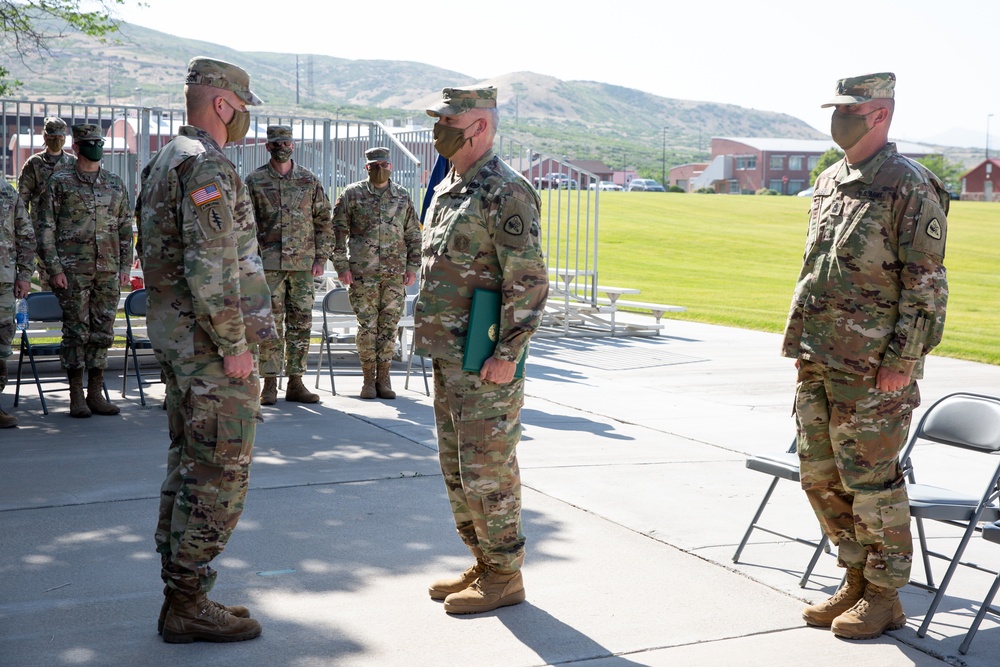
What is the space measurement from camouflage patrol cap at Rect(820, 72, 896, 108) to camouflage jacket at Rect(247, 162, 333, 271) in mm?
5757

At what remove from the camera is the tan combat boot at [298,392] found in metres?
9.61

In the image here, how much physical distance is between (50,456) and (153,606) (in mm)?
3245

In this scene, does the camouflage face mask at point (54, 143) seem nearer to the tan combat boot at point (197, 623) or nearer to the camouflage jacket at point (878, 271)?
the tan combat boot at point (197, 623)

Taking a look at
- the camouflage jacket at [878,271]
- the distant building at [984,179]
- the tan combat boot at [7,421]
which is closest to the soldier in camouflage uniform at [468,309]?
the camouflage jacket at [878,271]

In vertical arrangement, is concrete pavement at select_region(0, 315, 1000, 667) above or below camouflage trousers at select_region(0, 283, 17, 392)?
below

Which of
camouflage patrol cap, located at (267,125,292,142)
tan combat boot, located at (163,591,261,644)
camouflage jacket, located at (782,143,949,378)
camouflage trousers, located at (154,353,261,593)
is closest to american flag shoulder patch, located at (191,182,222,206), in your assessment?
camouflage trousers, located at (154,353,261,593)

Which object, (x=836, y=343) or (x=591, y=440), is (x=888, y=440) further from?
(x=591, y=440)

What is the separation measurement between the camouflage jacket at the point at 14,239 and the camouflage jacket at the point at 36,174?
48 cm

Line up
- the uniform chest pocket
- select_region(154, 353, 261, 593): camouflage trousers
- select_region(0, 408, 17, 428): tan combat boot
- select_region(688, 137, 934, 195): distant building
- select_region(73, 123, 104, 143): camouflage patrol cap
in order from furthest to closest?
select_region(688, 137, 934, 195): distant building < select_region(73, 123, 104, 143): camouflage patrol cap < select_region(0, 408, 17, 428): tan combat boot < the uniform chest pocket < select_region(154, 353, 261, 593): camouflage trousers

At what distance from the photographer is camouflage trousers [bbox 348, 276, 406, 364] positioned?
988cm

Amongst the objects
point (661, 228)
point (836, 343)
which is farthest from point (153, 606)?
point (661, 228)

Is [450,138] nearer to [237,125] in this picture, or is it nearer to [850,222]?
[237,125]

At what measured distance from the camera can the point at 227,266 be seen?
398cm

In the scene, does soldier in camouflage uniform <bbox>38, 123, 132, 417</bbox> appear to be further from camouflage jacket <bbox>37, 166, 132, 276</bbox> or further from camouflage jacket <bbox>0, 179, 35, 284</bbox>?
camouflage jacket <bbox>0, 179, 35, 284</bbox>
